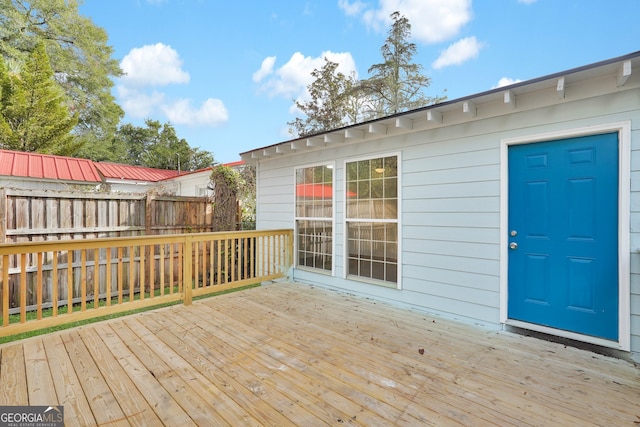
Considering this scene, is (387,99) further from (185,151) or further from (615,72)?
(185,151)

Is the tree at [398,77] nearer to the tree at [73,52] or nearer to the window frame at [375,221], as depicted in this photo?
the window frame at [375,221]

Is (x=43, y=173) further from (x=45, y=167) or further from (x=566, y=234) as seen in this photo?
(x=566, y=234)

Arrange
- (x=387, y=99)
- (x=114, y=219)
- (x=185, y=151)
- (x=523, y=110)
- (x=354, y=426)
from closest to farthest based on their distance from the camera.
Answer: (x=354, y=426) < (x=523, y=110) < (x=114, y=219) < (x=387, y=99) < (x=185, y=151)

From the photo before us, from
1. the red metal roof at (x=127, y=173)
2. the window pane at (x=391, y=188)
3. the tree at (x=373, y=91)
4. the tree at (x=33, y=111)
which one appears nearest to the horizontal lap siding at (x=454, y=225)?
the window pane at (x=391, y=188)

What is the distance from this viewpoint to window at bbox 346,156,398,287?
3.96 m

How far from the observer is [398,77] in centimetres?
1315

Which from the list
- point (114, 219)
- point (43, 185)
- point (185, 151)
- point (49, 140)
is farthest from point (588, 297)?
point (185, 151)

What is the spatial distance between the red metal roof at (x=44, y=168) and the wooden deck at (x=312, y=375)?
16.3 ft

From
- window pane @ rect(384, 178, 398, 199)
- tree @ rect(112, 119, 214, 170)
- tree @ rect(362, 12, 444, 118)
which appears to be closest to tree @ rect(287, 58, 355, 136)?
tree @ rect(362, 12, 444, 118)

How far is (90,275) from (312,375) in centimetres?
424

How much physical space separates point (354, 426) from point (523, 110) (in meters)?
3.11

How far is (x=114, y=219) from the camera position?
4902 mm

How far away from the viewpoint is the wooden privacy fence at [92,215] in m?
3.99

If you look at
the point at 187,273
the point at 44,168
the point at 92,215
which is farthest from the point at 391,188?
the point at 44,168
